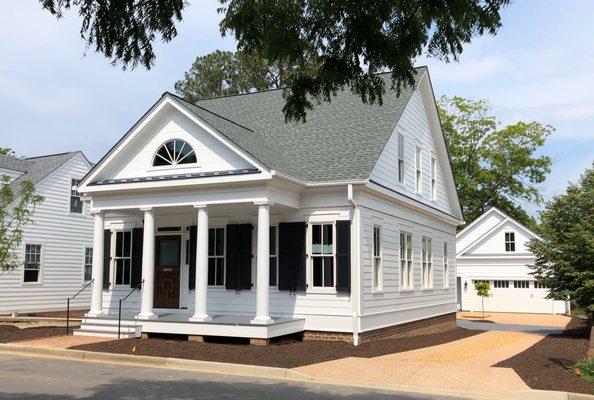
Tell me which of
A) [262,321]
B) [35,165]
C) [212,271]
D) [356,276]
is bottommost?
[262,321]

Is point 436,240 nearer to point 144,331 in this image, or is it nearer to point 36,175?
point 144,331

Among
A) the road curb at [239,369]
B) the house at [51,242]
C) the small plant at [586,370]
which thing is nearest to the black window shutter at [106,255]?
the road curb at [239,369]

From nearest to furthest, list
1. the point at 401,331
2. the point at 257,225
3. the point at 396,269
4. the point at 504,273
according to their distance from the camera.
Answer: the point at 257,225 → the point at 396,269 → the point at 401,331 → the point at 504,273

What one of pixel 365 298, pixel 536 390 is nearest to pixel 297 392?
pixel 536 390

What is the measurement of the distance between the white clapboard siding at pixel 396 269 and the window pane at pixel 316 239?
3.76ft

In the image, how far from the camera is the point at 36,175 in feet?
89.4

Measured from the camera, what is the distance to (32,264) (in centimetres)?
2605

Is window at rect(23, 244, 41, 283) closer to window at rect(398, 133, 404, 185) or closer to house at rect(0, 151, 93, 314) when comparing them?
house at rect(0, 151, 93, 314)

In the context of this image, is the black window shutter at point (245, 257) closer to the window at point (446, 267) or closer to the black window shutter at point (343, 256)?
the black window shutter at point (343, 256)

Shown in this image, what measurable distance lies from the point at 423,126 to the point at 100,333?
13326 mm

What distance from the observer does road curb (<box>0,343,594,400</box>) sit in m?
9.59

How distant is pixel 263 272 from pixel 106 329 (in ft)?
15.8

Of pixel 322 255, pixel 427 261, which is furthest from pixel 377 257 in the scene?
pixel 427 261

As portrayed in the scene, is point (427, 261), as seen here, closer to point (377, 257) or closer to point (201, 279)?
point (377, 257)
